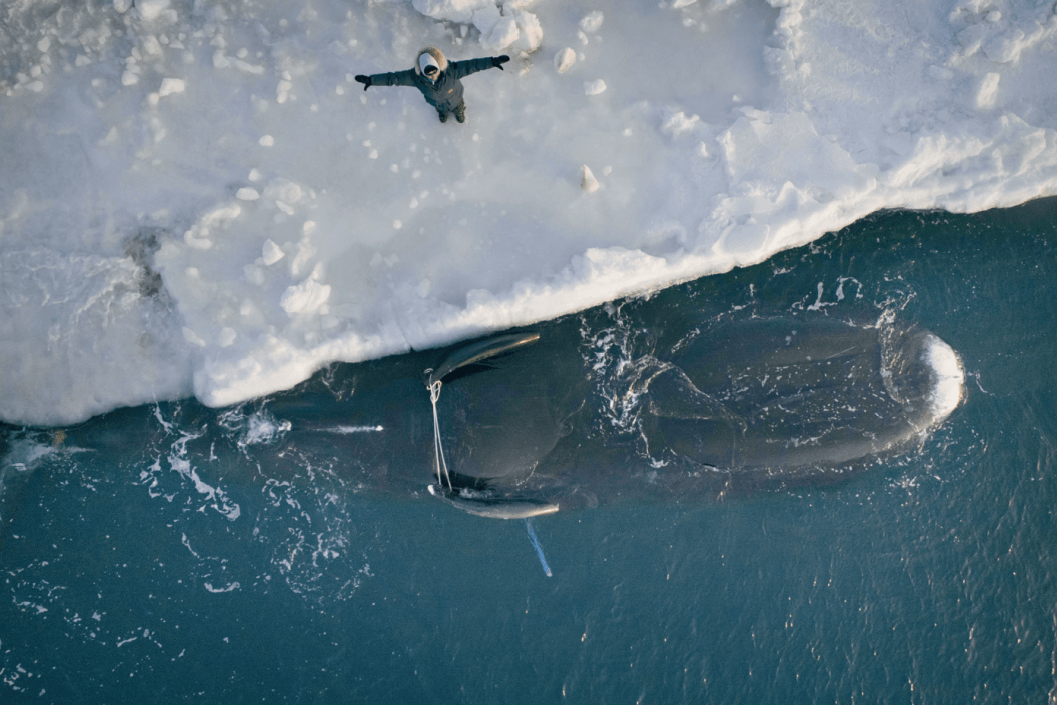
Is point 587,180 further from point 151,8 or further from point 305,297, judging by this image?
point 151,8

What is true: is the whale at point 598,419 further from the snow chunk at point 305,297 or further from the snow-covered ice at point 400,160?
the snow chunk at point 305,297

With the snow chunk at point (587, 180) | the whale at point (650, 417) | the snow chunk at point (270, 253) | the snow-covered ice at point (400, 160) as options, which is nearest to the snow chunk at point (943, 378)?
the whale at point (650, 417)

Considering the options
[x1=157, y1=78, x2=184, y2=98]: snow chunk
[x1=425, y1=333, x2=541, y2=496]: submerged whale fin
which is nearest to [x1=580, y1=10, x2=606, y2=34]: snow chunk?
[x1=425, y1=333, x2=541, y2=496]: submerged whale fin

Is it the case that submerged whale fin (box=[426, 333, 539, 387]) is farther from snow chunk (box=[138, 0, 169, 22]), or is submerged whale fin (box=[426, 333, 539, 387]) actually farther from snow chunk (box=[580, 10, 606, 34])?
snow chunk (box=[138, 0, 169, 22])

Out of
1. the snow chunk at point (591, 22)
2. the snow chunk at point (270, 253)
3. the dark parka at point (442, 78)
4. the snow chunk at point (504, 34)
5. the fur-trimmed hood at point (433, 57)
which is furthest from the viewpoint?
the snow chunk at point (591, 22)

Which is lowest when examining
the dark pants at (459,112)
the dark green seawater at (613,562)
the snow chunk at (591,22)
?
the dark green seawater at (613,562)

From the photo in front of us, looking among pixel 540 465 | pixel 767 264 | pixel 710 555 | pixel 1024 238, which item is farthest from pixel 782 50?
pixel 710 555
